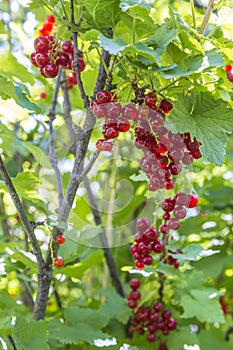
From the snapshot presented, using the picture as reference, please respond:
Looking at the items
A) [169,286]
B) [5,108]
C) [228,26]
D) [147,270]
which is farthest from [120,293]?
[228,26]

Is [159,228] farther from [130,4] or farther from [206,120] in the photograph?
[130,4]

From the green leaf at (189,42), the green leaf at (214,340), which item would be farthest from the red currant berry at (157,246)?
the green leaf at (214,340)

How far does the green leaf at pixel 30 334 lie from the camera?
0.91 meters

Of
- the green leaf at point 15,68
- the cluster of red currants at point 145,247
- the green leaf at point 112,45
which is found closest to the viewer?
the green leaf at point 112,45

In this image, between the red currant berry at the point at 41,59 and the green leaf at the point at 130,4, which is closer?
the green leaf at the point at 130,4

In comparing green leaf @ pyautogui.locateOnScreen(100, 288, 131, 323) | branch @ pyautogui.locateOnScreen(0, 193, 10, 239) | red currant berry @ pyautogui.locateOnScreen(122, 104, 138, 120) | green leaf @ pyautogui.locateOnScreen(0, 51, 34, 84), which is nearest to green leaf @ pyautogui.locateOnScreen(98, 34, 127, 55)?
red currant berry @ pyautogui.locateOnScreen(122, 104, 138, 120)

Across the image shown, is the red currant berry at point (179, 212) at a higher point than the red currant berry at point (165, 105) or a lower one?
lower

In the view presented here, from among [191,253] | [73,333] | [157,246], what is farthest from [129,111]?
[73,333]

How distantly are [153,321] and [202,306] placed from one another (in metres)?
0.13

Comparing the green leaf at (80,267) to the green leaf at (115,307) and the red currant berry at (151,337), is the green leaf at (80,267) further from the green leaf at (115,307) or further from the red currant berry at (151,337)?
the red currant berry at (151,337)

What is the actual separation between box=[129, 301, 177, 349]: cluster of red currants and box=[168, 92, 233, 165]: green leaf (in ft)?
1.98

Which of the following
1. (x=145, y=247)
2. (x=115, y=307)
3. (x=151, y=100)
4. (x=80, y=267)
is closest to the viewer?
(x=151, y=100)

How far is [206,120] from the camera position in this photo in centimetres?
83

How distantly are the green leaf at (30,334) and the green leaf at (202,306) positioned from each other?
0.43 m
